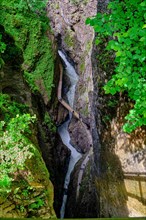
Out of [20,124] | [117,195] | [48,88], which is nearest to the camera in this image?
[20,124]

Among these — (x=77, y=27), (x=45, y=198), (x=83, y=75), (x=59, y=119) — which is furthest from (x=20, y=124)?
(x=77, y=27)

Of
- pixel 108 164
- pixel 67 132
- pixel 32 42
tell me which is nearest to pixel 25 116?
pixel 108 164

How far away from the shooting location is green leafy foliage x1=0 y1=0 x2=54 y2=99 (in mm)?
14745

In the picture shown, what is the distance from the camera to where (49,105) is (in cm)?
1580

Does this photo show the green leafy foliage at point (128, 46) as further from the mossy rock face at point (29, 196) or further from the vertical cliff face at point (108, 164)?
the mossy rock face at point (29, 196)

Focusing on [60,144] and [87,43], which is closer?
[60,144]

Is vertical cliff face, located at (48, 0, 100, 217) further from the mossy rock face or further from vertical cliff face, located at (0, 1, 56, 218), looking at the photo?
the mossy rock face

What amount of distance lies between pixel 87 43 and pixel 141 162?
41.7 ft

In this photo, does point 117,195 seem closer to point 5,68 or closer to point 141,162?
point 141,162

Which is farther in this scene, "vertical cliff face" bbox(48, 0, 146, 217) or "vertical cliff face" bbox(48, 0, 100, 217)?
"vertical cliff face" bbox(48, 0, 100, 217)

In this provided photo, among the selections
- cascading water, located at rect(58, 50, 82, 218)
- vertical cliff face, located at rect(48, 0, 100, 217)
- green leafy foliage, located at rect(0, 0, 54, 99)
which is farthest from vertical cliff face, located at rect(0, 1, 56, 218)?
cascading water, located at rect(58, 50, 82, 218)

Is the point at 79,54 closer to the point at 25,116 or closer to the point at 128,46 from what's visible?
the point at 25,116

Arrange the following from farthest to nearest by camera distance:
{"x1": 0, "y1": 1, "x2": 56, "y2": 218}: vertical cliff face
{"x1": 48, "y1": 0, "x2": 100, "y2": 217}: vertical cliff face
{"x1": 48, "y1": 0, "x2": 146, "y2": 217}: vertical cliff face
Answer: {"x1": 48, "y1": 0, "x2": 100, "y2": 217}: vertical cliff face < {"x1": 48, "y1": 0, "x2": 146, "y2": 217}: vertical cliff face < {"x1": 0, "y1": 1, "x2": 56, "y2": 218}: vertical cliff face

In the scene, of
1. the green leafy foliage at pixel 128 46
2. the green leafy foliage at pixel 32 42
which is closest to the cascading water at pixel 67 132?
the green leafy foliage at pixel 32 42
